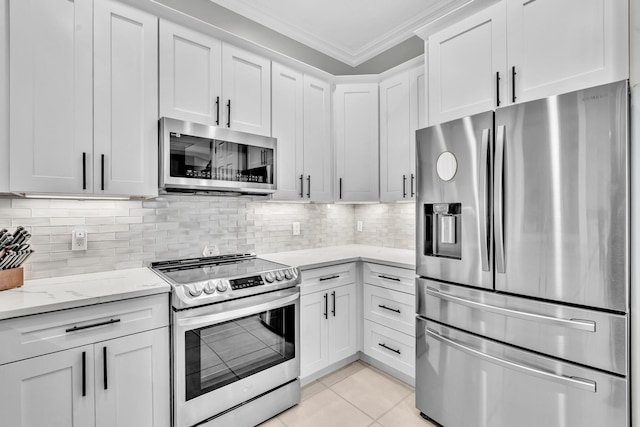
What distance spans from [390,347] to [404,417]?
0.51 m

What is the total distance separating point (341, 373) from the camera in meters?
2.59

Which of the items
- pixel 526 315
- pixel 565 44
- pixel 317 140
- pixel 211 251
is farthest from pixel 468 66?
pixel 211 251

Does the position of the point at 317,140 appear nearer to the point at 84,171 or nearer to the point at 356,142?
the point at 356,142

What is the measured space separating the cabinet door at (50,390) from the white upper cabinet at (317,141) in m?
1.85

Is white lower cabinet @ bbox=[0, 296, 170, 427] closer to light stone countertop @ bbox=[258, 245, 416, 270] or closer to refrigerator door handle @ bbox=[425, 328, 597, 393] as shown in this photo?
light stone countertop @ bbox=[258, 245, 416, 270]

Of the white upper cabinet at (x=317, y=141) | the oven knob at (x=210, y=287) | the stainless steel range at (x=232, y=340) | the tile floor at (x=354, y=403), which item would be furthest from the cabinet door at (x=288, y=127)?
the tile floor at (x=354, y=403)

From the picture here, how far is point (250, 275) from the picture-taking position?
1.92m

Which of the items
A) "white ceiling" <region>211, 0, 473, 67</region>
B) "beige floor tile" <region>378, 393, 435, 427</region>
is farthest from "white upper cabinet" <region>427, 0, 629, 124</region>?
"beige floor tile" <region>378, 393, 435, 427</region>

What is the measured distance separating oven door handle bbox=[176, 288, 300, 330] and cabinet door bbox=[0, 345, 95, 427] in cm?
43

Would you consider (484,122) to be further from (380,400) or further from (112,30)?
(112,30)

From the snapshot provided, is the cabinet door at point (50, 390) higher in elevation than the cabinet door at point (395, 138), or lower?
lower

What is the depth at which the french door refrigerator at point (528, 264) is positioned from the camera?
4.30ft

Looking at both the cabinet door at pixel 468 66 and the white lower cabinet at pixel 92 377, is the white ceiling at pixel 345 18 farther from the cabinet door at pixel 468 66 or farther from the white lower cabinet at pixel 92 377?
the white lower cabinet at pixel 92 377

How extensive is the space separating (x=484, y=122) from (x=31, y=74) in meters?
2.38
